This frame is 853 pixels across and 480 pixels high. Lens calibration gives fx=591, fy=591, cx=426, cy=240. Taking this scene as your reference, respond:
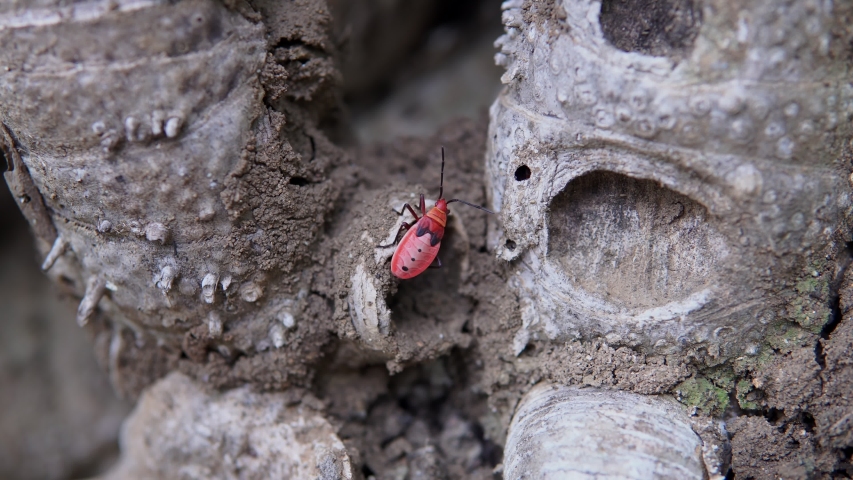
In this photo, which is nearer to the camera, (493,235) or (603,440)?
(603,440)

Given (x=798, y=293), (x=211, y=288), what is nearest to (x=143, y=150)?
(x=211, y=288)

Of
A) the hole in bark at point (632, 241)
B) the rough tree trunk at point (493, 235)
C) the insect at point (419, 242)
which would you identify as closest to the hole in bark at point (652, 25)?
the rough tree trunk at point (493, 235)

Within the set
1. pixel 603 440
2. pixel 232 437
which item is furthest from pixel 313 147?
pixel 603 440

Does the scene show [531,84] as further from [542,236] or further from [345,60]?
[345,60]

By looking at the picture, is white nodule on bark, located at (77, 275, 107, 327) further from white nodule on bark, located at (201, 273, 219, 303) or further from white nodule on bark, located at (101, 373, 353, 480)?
white nodule on bark, located at (101, 373, 353, 480)

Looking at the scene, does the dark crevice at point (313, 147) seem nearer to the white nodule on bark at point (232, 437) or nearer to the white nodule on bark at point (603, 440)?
the white nodule on bark at point (232, 437)

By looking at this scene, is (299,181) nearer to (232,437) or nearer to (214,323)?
(214,323)

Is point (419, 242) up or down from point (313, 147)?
down
